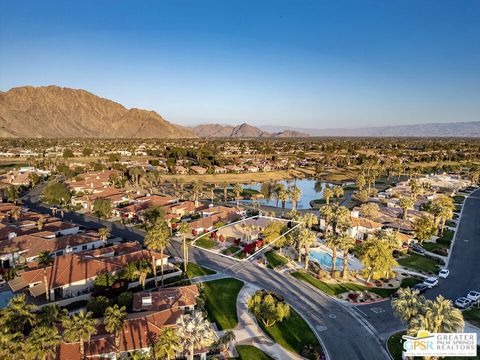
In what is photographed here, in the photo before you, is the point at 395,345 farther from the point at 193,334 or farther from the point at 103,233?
the point at 103,233

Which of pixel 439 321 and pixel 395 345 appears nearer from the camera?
pixel 439 321

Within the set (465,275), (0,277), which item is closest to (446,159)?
(465,275)

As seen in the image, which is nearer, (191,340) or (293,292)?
(191,340)

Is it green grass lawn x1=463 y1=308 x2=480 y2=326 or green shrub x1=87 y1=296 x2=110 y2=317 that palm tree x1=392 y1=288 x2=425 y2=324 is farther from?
green shrub x1=87 y1=296 x2=110 y2=317

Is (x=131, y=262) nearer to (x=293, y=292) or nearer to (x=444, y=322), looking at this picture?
(x=293, y=292)

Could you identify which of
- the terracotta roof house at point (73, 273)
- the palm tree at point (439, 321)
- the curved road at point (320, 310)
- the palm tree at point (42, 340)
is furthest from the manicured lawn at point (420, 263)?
the palm tree at point (42, 340)

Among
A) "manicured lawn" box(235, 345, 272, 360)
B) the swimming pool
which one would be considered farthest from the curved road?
the swimming pool

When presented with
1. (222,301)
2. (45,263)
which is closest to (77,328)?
(45,263)
